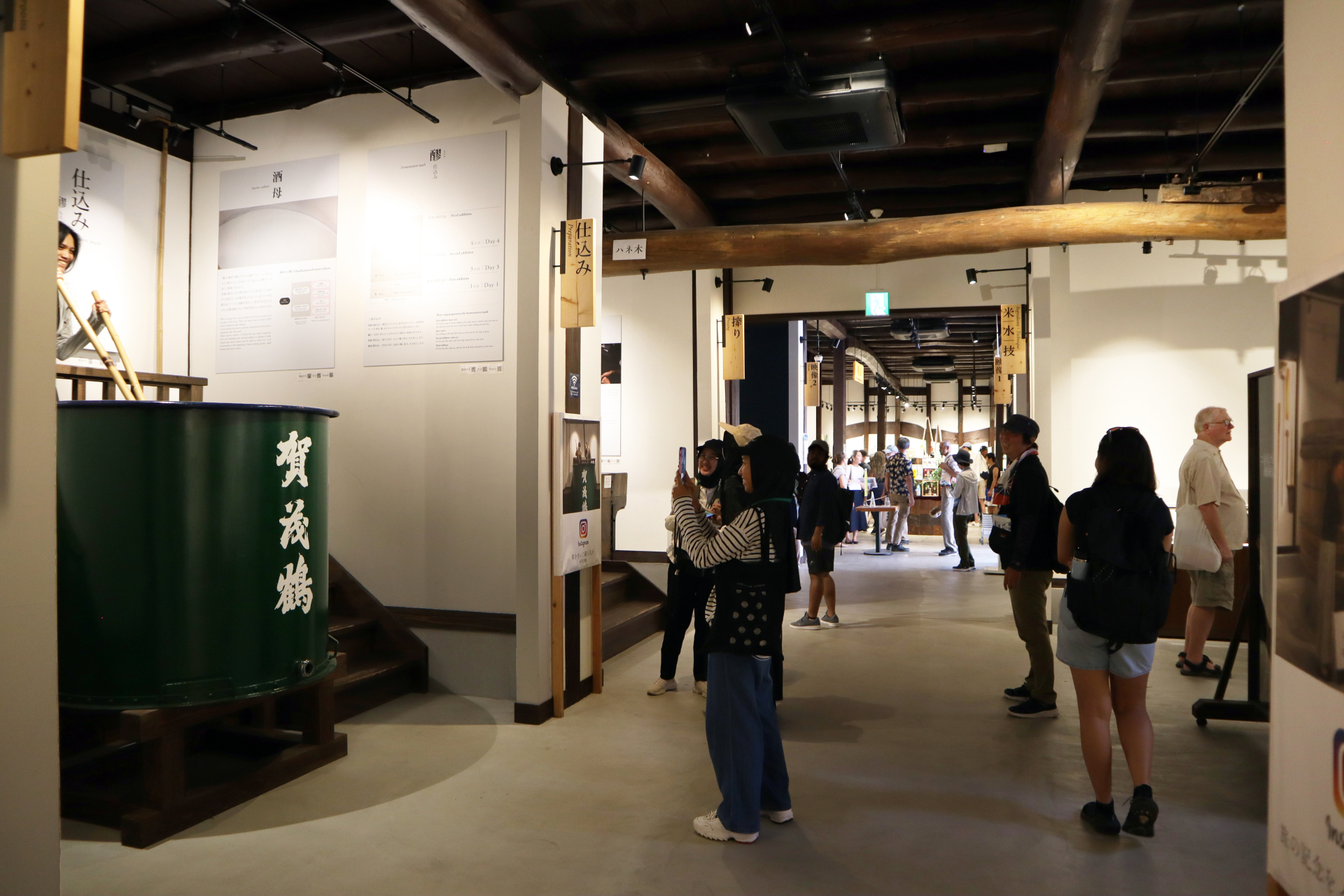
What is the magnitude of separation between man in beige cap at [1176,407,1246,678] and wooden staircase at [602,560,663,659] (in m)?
3.55

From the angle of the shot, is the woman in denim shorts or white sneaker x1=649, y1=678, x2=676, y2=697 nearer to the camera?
the woman in denim shorts

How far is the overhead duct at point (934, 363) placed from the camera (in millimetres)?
20766

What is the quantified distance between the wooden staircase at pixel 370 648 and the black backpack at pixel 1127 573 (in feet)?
11.6

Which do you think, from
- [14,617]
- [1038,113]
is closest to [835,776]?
[14,617]

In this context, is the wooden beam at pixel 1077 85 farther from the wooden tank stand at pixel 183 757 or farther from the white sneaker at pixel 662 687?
the wooden tank stand at pixel 183 757

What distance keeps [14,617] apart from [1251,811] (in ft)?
12.9

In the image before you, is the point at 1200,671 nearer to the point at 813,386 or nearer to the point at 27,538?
the point at 27,538

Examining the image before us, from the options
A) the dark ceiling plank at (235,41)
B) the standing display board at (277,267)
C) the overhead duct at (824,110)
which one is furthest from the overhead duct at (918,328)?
the dark ceiling plank at (235,41)

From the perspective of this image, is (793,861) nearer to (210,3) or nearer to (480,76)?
(480,76)

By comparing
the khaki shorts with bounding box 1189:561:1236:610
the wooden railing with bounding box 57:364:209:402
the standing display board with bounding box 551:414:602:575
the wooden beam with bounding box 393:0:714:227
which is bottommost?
the khaki shorts with bounding box 1189:561:1236:610

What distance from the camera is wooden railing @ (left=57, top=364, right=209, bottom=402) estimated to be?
13.2 ft

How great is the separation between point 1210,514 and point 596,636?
3.43 metres

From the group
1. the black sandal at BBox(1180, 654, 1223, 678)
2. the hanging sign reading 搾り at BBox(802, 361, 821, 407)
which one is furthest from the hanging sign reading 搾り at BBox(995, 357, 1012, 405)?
the black sandal at BBox(1180, 654, 1223, 678)

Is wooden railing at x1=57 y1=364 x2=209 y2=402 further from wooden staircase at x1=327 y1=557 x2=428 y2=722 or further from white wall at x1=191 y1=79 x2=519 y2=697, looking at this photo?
wooden staircase at x1=327 y1=557 x2=428 y2=722
